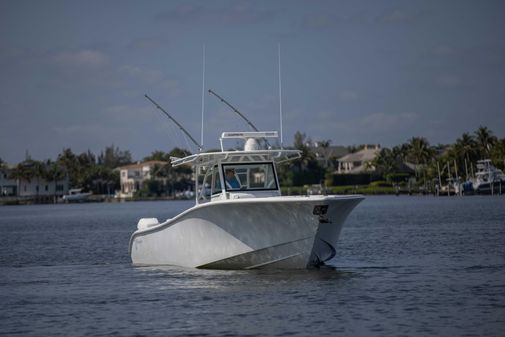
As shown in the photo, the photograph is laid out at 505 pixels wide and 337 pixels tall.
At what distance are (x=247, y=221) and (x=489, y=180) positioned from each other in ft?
427

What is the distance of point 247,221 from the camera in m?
28.5

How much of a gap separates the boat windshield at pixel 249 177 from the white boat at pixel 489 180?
412ft

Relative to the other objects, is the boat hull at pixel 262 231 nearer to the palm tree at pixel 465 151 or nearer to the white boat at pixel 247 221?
the white boat at pixel 247 221

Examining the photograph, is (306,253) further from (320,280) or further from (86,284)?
(86,284)

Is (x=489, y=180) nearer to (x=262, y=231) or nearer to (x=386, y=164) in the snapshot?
(x=386, y=164)

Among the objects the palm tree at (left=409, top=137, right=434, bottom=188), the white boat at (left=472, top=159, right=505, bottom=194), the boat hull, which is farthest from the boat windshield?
the palm tree at (left=409, top=137, right=434, bottom=188)

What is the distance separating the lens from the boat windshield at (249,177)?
30.6 metres

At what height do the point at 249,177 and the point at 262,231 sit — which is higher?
the point at 249,177

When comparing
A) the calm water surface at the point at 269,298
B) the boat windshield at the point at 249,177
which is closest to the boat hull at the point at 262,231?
the calm water surface at the point at 269,298

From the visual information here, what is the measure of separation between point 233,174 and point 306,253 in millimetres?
3770

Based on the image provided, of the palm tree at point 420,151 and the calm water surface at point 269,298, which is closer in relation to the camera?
the calm water surface at point 269,298

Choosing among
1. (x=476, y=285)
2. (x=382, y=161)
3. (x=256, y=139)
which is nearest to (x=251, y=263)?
(x=256, y=139)

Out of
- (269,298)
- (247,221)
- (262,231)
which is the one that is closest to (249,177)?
(247,221)

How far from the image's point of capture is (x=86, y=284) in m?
30.9
